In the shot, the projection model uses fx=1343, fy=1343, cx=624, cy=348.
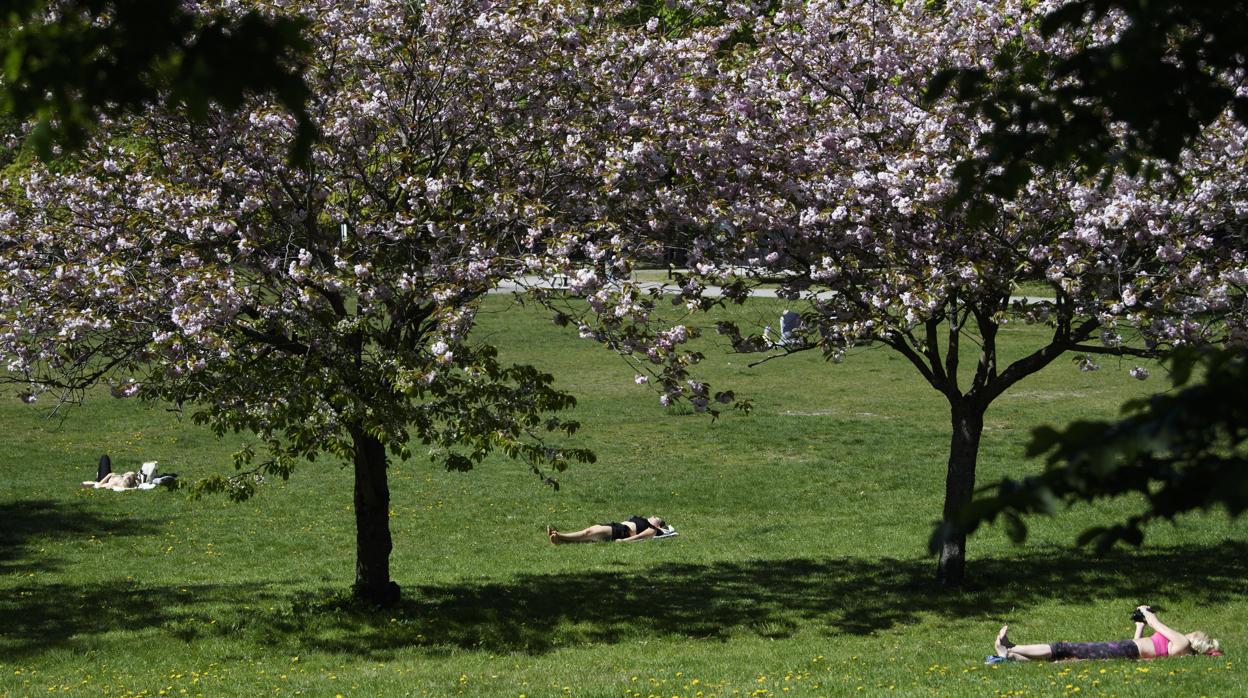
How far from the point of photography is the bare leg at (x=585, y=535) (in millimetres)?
18625

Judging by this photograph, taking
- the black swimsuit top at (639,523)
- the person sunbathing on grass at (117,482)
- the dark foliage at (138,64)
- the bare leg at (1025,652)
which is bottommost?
the black swimsuit top at (639,523)

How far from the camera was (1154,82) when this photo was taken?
4.87m

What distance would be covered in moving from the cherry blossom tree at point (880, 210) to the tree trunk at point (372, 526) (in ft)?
9.88

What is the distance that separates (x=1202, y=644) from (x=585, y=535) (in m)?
9.17

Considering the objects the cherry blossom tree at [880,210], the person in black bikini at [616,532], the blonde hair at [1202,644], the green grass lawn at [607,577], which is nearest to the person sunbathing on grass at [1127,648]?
the blonde hair at [1202,644]

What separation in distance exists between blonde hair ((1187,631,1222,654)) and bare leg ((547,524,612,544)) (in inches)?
354

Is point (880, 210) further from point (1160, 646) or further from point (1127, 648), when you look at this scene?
A: point (1160, 646)

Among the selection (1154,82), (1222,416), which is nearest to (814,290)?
(1154,82)

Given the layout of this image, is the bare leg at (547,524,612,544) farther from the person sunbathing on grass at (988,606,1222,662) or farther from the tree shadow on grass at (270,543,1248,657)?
the person sunbathing on grass at (988,606,1222,662)

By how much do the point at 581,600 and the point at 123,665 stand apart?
4.85m

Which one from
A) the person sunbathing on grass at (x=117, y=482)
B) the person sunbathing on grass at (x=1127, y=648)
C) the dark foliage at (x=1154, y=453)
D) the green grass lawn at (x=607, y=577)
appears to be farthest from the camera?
the person sunbathing on grass at (x=117, y=482)

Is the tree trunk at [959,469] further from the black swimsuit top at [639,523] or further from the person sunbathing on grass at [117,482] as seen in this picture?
the person sunbathing on grass at [117,482]

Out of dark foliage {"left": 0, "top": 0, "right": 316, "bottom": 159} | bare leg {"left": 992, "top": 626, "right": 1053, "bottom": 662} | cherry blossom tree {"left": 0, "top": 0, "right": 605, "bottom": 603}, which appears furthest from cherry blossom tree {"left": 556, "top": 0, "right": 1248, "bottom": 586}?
dark foliage {"left": 0, "top": 0, "right": 316, "bottom": 159}

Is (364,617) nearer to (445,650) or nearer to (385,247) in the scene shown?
(445,650)
